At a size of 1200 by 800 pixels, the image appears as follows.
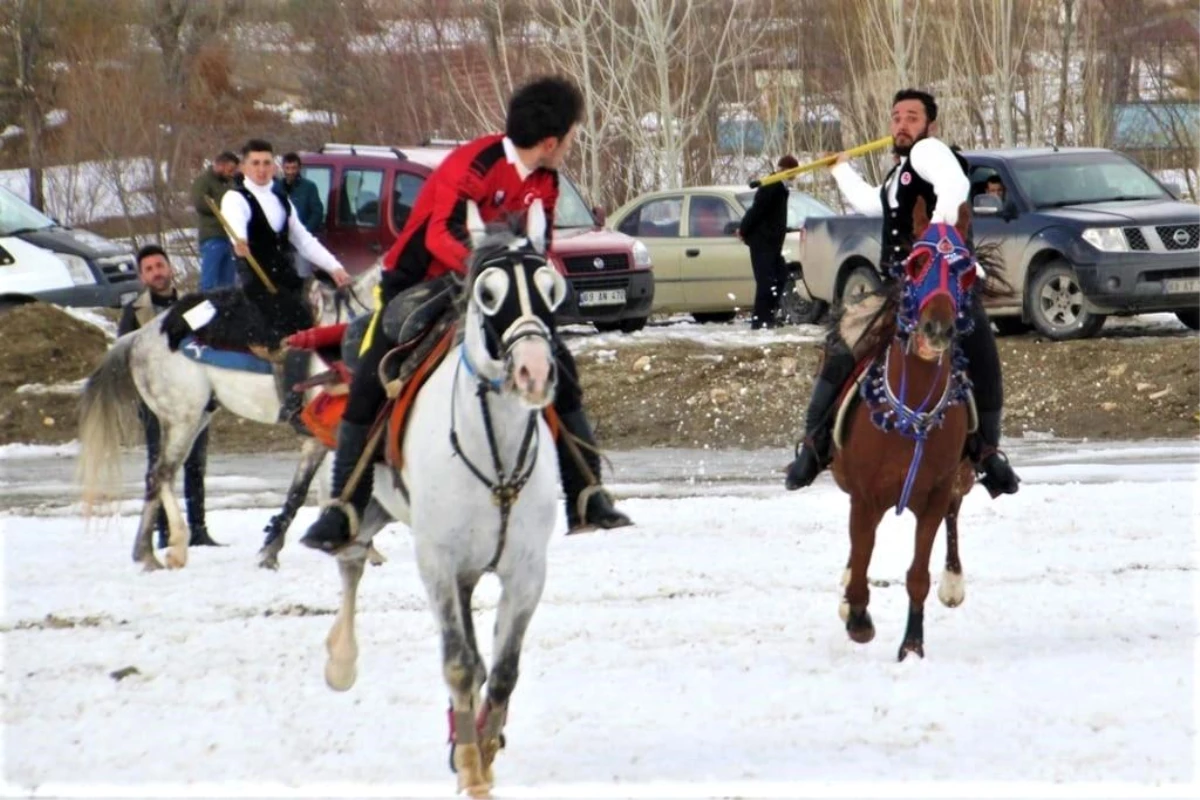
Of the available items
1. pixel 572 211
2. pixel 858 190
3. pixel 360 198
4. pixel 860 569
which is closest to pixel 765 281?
pixel 572 211

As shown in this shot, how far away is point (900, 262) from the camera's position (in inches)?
377

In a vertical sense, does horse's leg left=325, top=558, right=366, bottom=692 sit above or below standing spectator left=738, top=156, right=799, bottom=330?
below

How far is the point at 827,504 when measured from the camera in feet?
46.1

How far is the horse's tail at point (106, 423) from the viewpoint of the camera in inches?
503

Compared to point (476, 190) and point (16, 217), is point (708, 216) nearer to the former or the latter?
point (16, 217)

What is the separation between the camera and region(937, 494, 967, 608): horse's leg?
402 inches

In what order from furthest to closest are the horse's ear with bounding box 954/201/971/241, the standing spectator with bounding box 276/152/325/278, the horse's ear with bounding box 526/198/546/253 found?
the standing spectator with bounding box 276/152/325/278 < the horse's ear with bounding box 954/201/971/241 < the horse's ear with bounding box 526/198/546/253

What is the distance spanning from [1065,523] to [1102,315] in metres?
7.97

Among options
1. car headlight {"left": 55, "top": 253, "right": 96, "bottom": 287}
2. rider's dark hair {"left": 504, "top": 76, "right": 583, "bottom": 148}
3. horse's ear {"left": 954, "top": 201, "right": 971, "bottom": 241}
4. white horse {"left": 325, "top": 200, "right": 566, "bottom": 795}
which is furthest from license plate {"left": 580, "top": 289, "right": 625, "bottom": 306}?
white horse {"left": 325, "top": 200, "right": 566, "bottom": 795}

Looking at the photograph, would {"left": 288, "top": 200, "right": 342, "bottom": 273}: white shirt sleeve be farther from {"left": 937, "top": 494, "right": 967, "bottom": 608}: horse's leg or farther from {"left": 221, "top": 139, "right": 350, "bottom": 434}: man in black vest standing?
{"left": 937, "top": 494, "right": 967, "bottom": 608}: horse's leg

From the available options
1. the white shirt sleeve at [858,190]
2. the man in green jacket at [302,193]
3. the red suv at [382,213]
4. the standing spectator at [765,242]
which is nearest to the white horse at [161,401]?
the white shirt sleeve at [858,190]

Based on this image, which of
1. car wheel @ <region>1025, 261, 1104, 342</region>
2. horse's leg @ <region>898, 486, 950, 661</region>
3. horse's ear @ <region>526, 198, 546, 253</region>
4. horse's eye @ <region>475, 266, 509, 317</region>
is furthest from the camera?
car wheel @ <region>1025, 261, 1104, 342</region>

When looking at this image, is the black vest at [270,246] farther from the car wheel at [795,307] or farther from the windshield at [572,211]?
the car wheel at [795,307]

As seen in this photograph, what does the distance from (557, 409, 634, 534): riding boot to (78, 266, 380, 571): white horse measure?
15.7 ft
